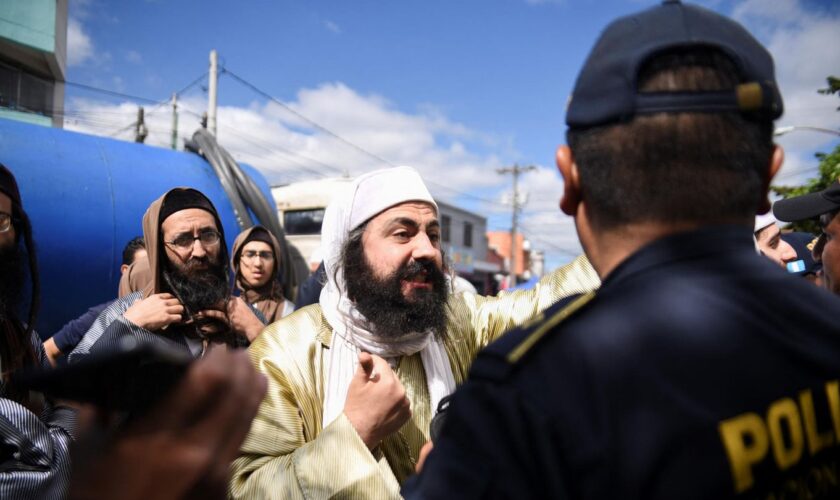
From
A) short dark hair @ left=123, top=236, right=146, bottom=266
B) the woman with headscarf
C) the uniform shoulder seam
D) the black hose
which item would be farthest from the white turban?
the black hose

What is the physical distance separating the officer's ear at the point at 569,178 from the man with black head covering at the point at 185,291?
2.22 metres

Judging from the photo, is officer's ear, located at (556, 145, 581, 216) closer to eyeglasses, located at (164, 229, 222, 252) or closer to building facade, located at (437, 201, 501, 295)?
eyeglasses, located at (164, 229, 222, 252)

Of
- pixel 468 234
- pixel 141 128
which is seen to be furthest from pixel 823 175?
pixel 468 234

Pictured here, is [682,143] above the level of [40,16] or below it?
below

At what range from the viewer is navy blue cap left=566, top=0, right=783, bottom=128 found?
2.56 ft

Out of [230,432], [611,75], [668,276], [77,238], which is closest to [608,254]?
[668,276]

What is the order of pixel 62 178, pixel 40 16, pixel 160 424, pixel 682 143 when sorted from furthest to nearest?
pixel 40 16 < pixel 62 178 < pixel 682 143 < pixel 160 424

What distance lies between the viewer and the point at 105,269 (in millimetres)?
6781

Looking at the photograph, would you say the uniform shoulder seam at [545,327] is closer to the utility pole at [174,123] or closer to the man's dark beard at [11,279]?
the man's dark beard at [11,279]

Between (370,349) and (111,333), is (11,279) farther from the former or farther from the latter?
(370,349)

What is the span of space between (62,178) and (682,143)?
7383 millimetres

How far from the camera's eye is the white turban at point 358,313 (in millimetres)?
1880

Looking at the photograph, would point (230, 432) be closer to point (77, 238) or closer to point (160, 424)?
point (160, 424)

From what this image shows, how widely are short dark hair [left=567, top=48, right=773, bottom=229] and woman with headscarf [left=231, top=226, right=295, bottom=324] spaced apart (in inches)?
149
